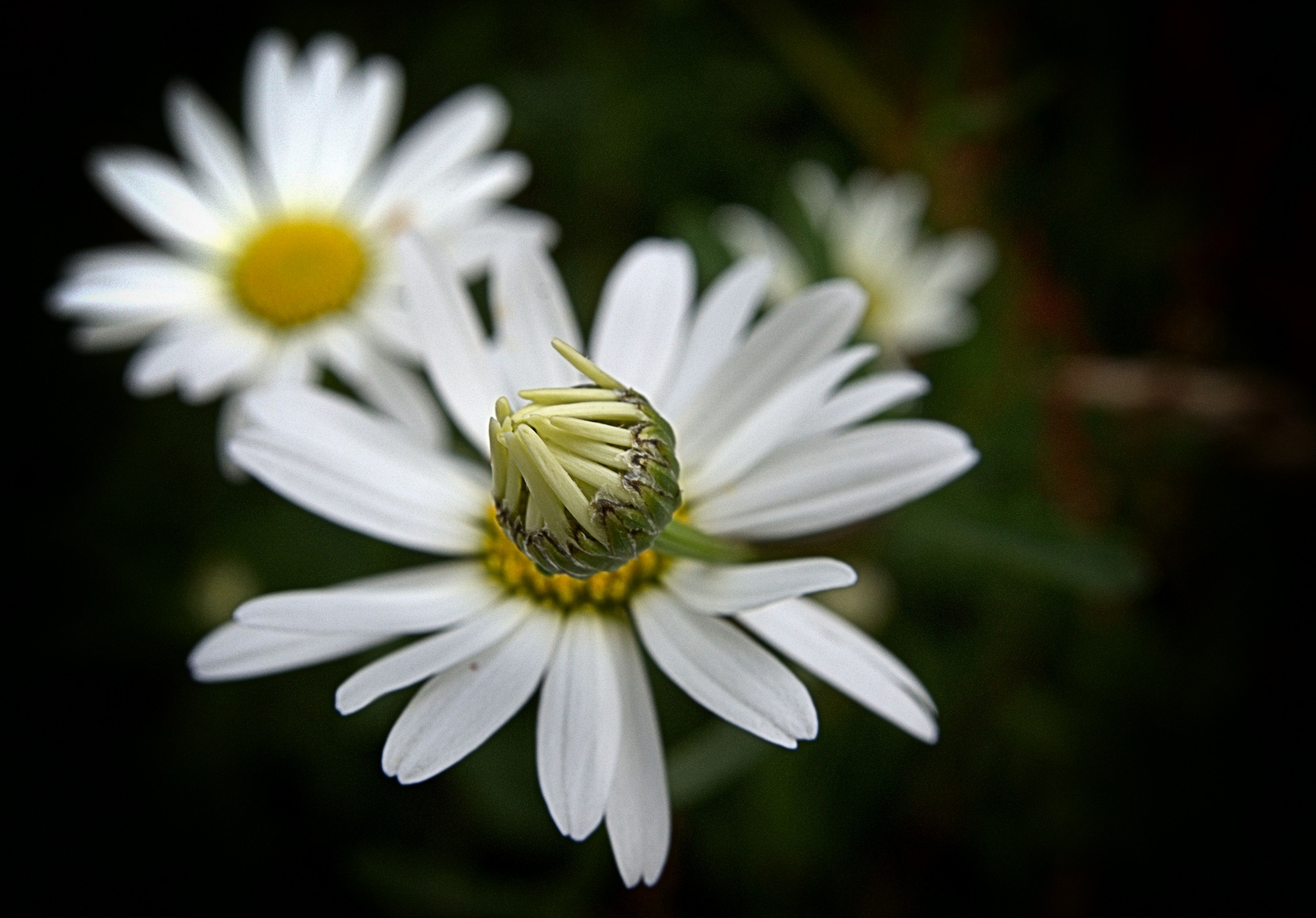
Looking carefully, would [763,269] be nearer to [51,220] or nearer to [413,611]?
[413,611]

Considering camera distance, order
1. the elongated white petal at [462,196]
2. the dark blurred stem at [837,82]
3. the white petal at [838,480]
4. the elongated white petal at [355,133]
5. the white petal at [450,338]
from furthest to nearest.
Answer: the dark blurred stem at [837,82]
the elongated white petal at [355,133]
the elongated white petal at [462,196]
the white petal at [450,338]
the white petal at [838,480]

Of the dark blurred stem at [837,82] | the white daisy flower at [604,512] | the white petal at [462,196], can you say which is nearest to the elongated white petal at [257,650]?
the white daisy flower at [604,512]

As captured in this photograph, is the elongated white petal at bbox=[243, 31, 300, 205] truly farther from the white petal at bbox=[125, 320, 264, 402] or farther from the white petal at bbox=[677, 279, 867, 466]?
the white petal at bbox=[677, 279, 867, 466]

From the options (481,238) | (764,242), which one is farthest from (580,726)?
(764,242)

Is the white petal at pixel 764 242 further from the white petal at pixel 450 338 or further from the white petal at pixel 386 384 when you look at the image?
the white petal at pixel 450 338

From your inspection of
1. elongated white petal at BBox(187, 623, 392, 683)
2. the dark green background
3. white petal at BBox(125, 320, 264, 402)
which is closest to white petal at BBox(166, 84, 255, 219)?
white petal at BBox(125, 320, 264, 402)

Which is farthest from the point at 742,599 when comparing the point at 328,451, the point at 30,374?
the point at 30,374

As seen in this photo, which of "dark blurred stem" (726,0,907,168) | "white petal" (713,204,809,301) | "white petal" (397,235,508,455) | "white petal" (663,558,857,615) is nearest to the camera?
"white petal" (663,558,857,615)
